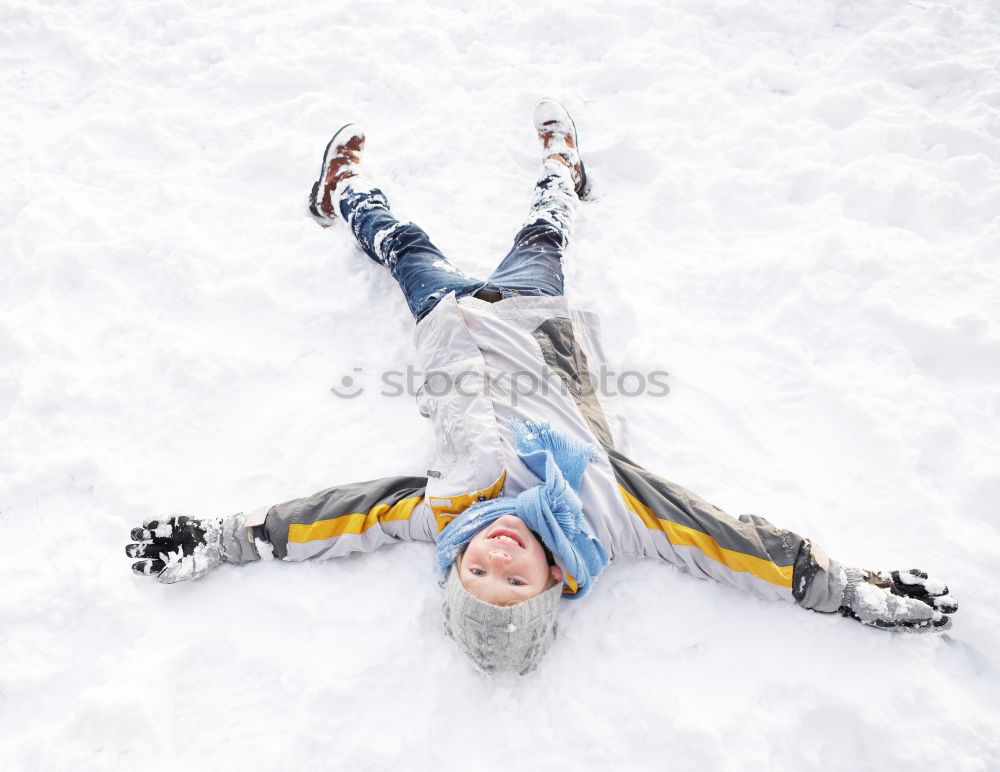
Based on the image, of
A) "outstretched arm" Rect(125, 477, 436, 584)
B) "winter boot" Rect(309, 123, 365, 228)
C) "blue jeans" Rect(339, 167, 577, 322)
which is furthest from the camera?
"winter boot" Rect(309, 123, 365, 228)

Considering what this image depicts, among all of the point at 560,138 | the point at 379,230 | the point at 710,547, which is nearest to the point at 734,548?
the point at 710,547

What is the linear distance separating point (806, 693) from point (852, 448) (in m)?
0.84

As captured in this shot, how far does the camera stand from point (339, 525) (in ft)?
6.59

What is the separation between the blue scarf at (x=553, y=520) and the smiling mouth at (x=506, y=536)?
5 cm

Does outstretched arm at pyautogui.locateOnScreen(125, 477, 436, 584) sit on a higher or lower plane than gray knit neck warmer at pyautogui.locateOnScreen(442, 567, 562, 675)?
higher

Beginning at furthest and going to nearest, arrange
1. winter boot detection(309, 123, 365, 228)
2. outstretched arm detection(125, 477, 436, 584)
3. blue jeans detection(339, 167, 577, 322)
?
1. winter boot detection(309, 123, 365, 228)
2. blue jeans detection(339, 167, 577, 322)
3. outstretched arm detection(125, 477, 436, 584)

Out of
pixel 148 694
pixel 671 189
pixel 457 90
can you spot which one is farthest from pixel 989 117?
pixel 148 694

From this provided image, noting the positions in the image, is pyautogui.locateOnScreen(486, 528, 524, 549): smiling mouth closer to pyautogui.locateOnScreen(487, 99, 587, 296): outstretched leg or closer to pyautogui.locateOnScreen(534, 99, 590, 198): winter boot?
pyautogui.locateOnScreen(487, 99, 587, 296): outstretched leg

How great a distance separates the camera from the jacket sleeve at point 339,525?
201 cm

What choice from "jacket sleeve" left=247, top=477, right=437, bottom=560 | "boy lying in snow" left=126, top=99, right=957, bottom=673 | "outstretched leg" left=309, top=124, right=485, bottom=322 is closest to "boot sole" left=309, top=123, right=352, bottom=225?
"outstretched leg" left=309, top=124, right=485, bottom=322

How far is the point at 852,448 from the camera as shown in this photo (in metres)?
2.23

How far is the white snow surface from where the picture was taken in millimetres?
1786

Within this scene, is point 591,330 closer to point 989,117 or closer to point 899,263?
point 899,263

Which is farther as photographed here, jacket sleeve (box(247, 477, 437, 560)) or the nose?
jacket sleeve (box(247, 477, 437, 560))
